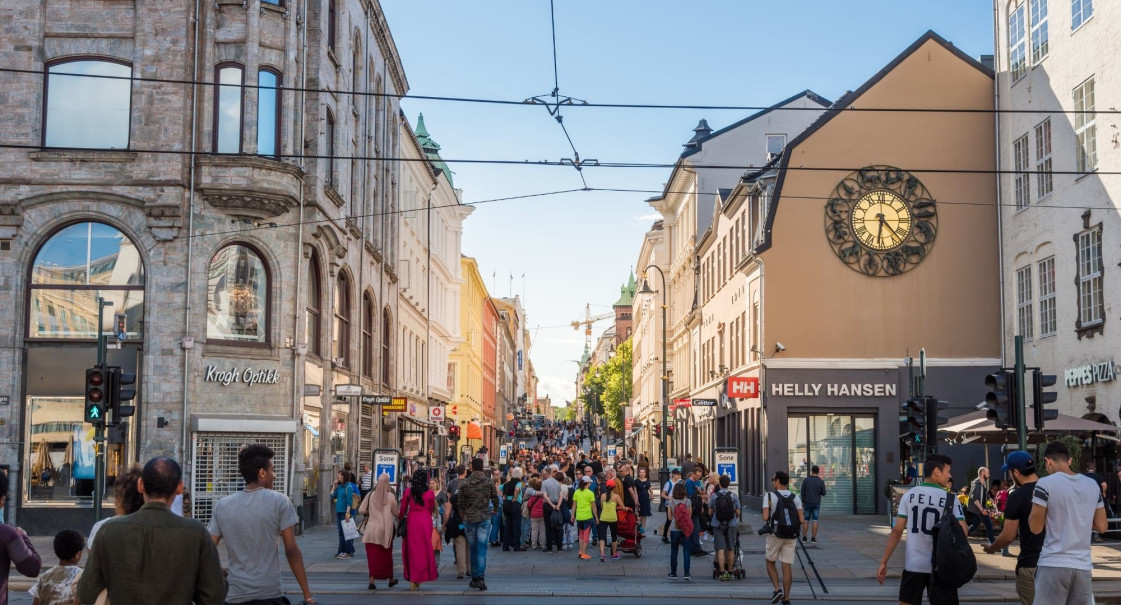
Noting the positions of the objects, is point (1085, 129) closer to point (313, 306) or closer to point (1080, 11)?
point (1080, 11)

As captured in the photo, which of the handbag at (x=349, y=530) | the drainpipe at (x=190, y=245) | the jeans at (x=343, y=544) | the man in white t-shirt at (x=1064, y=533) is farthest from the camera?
the drainpipe at (x=190, y=245)

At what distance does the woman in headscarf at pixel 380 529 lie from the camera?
662 inches

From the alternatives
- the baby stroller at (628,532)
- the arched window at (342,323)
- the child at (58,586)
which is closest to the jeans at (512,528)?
the baby stroller at (628,532)

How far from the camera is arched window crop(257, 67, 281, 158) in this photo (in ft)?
91.8

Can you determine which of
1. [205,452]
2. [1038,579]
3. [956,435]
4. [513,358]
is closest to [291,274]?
[205,452]

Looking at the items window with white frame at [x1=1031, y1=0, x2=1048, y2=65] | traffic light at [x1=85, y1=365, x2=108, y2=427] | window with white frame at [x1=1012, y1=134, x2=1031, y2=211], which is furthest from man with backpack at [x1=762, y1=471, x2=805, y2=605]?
window with white frame at [x1=1012, y1=134, x2=1031, y2=211]

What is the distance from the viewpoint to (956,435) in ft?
92.2

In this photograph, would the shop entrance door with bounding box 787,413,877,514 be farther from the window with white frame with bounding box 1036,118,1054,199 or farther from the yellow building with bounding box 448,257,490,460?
the yellow building with bounding box 448,257,490,460

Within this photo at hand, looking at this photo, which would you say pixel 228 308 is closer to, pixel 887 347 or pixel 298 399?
pixel 298 399

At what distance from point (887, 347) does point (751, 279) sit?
4369 millimetres

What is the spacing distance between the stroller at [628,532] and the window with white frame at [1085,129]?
13.3 m

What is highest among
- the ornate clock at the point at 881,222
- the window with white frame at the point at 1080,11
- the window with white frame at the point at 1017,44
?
the window with white frame at the point at 1017,44

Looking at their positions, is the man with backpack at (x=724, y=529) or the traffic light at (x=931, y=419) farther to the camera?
the traffic light at (x=931, y=419)

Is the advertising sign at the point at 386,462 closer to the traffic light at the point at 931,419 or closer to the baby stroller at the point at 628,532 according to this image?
the baby stroller at the point at 628,532
